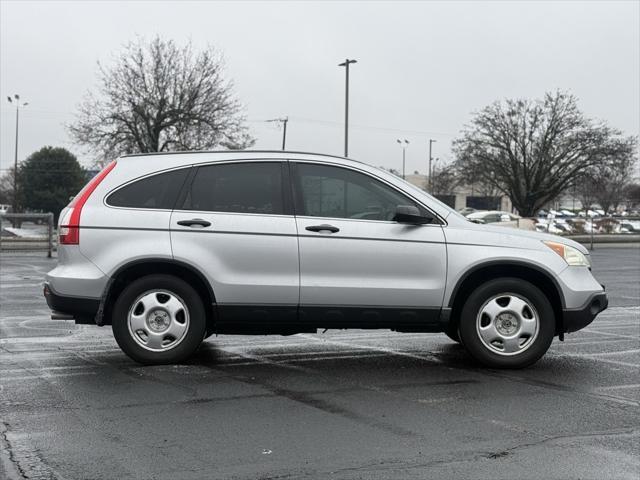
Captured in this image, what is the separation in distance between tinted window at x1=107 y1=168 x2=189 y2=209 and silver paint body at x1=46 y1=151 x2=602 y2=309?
3.2 inches

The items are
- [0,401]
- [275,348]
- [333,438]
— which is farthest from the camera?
[275,348]

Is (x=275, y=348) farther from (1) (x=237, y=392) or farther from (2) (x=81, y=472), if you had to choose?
(2) (x=81, y=472)

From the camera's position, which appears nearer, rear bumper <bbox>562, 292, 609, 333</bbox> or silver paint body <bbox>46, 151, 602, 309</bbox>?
silver paint body <bbox>46, 151, 602, 309</bbox>

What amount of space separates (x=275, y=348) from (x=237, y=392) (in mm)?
2026

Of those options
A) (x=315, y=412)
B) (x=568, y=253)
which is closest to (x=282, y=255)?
(x=315, y=412)

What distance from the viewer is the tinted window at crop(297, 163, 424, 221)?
21.9ft

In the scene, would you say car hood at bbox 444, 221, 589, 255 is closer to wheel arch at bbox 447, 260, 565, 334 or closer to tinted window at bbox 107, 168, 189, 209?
wheel arch at bbox 447, 260, 565, 334

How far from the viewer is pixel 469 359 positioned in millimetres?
7281

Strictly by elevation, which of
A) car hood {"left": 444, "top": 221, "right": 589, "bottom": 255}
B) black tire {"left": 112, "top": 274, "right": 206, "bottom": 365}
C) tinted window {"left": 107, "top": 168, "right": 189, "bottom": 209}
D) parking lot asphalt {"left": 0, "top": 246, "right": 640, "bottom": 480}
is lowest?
parking lot asphalt {"left": 0, "top": 246, "right": 640, "bottom": 480}

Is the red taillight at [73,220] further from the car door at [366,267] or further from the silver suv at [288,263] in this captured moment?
the car door at [366,267]

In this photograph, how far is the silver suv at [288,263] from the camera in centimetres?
651

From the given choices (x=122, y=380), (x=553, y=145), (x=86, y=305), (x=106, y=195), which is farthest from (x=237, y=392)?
(x=553, y=145)

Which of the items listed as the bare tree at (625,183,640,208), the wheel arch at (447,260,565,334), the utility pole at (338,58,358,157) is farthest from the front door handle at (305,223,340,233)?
the bare tree at (625,183,640,208)

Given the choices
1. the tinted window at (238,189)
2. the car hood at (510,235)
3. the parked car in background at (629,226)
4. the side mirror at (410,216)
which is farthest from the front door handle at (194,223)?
the parked car in background at (629,226)
